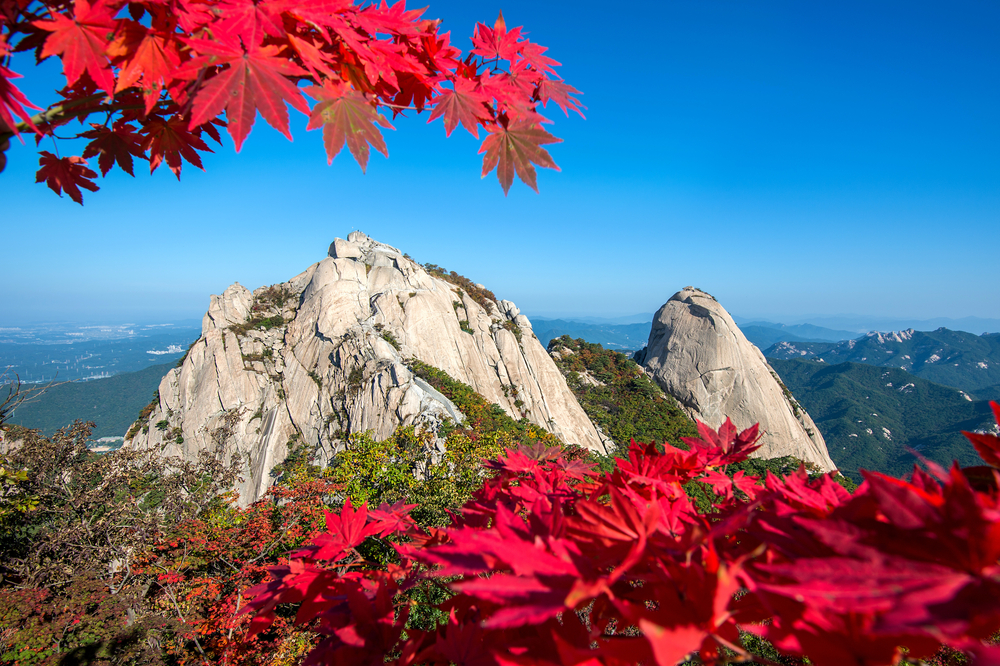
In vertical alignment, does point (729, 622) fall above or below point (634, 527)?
below

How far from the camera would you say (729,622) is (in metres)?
0.85

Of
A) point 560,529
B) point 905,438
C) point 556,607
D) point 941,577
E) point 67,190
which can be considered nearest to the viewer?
point 941,577

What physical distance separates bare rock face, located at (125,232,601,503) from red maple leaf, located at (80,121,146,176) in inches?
385

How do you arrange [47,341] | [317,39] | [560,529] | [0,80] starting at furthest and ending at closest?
[47,341] → [317,39] → [0,80] → [560,529]

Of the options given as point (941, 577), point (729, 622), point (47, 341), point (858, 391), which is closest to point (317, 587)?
point (729, 622)

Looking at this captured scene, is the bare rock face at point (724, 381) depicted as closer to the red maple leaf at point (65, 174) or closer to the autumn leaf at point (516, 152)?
the autumn leaf at point (516, 152)

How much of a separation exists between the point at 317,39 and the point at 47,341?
563ft

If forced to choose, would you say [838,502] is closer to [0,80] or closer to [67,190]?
[0,80]

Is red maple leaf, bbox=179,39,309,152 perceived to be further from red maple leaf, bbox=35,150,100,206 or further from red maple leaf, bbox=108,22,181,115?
red maple leaf, bbox=35,150,100,206

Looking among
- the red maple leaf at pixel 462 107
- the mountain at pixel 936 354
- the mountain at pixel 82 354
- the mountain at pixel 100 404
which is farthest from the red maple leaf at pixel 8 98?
the mountain at pixel 936 354

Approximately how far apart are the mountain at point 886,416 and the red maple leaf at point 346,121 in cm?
4409

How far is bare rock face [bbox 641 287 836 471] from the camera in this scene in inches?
811

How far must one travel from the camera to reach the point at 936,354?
96.2 meters

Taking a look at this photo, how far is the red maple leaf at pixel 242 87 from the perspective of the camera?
1.27 m
